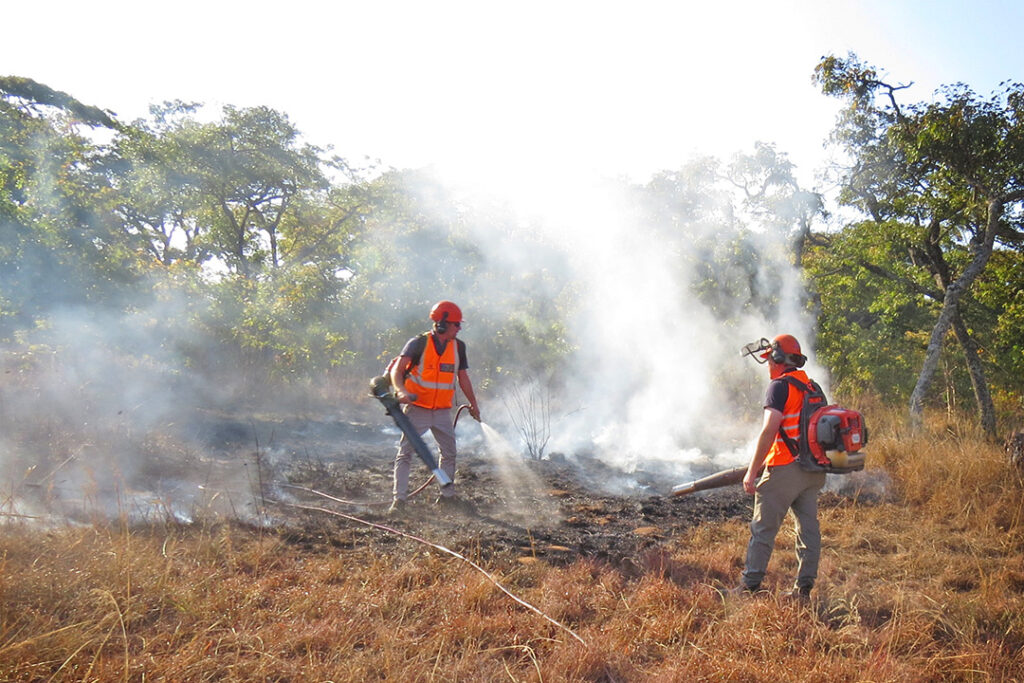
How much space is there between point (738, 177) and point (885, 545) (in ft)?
58.9

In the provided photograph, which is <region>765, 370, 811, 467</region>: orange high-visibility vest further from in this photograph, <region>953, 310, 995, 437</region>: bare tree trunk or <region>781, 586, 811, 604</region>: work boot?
<region>953, 310, 995, 437</region>: bare tree trunk

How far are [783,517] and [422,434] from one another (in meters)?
3.08

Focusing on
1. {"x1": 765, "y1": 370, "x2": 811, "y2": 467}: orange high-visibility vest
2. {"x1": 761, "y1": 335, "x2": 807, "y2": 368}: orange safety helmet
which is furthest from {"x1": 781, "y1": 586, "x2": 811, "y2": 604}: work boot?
{"x1": 761, "y1": 335, "x2": 807, "y2": 368}: orange safety helmet

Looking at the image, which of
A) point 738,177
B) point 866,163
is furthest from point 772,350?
point 738,177

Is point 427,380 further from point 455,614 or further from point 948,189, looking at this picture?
point 948,189

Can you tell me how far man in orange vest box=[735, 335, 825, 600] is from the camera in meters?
3.55

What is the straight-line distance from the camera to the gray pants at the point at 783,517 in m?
3.58

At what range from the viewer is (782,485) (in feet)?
11.8

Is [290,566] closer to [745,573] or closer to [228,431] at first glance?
[745,573]

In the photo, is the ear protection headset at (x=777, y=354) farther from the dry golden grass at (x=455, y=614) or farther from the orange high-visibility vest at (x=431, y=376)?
the orange high-visibility vest at (x=431, y=376)

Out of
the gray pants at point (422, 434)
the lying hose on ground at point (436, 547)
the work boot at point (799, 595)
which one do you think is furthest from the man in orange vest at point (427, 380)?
the work boot at point (799, 595)

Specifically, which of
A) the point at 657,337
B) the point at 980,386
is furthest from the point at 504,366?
the point at 980,386

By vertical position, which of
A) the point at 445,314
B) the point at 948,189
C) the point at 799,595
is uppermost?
the point at 948,189

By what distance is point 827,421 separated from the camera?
11.1ft
